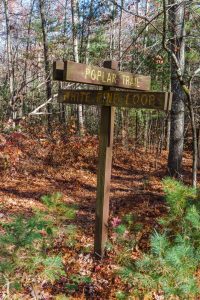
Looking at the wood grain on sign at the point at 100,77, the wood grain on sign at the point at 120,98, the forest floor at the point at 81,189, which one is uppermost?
the wood grain on sign at the point at 100,77

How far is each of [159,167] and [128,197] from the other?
4388 millimetres

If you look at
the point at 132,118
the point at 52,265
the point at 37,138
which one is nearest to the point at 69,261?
the point at 52,265

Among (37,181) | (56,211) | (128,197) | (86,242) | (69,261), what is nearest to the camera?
(56,211)

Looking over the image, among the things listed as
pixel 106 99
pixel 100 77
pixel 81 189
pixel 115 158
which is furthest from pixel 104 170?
pixel 115 158

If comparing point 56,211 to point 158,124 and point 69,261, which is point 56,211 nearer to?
point 69,261

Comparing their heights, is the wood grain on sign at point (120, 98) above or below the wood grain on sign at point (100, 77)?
below

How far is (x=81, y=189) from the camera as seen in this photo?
859 cm

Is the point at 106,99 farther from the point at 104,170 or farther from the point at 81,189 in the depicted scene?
the point at 81,189

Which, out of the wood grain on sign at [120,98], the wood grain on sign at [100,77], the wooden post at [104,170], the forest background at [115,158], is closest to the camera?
the forest background at [115,158]

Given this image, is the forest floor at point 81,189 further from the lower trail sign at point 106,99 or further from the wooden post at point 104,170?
the lower trail sign at point 106,99

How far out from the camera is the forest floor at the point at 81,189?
13.4 feet

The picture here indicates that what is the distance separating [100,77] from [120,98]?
1.19ft

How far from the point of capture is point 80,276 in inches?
161

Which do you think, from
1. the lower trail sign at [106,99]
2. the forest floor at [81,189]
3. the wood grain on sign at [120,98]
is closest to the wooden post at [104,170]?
the lower trail sign at [106,99]
